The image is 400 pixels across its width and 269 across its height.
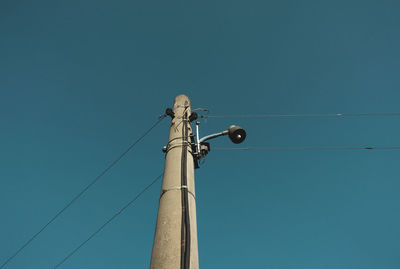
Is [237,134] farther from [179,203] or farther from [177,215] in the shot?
[177,215]

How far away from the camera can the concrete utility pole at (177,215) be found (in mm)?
2092

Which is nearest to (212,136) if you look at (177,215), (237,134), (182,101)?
(237,134)

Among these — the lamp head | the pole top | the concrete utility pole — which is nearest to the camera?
the concrete utility pole

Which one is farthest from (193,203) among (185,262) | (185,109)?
(185,109)

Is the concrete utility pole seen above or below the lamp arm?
below

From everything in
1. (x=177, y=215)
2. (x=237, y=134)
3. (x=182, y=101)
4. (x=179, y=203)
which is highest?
(x=182, y=101)

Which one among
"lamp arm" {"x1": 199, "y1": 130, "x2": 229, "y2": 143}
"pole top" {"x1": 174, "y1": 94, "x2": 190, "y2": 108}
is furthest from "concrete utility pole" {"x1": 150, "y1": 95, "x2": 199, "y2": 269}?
"pole top" {"x1": 174, "y1": 94, "x2": 190, "y2": 108}

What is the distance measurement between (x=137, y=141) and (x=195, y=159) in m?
3.40

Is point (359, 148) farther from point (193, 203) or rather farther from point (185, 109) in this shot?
point (193, 203)

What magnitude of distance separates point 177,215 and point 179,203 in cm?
14

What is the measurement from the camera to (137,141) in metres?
6.55

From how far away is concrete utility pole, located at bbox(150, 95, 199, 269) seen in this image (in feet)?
6.86

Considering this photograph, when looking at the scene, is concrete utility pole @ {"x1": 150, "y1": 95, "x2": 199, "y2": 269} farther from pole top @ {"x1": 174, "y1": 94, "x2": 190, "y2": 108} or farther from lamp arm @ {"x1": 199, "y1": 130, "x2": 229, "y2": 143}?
pole top @ {"x1": 174, "y1": 94, "x2": 190, "y2": 108}

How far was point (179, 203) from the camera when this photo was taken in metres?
2.52
